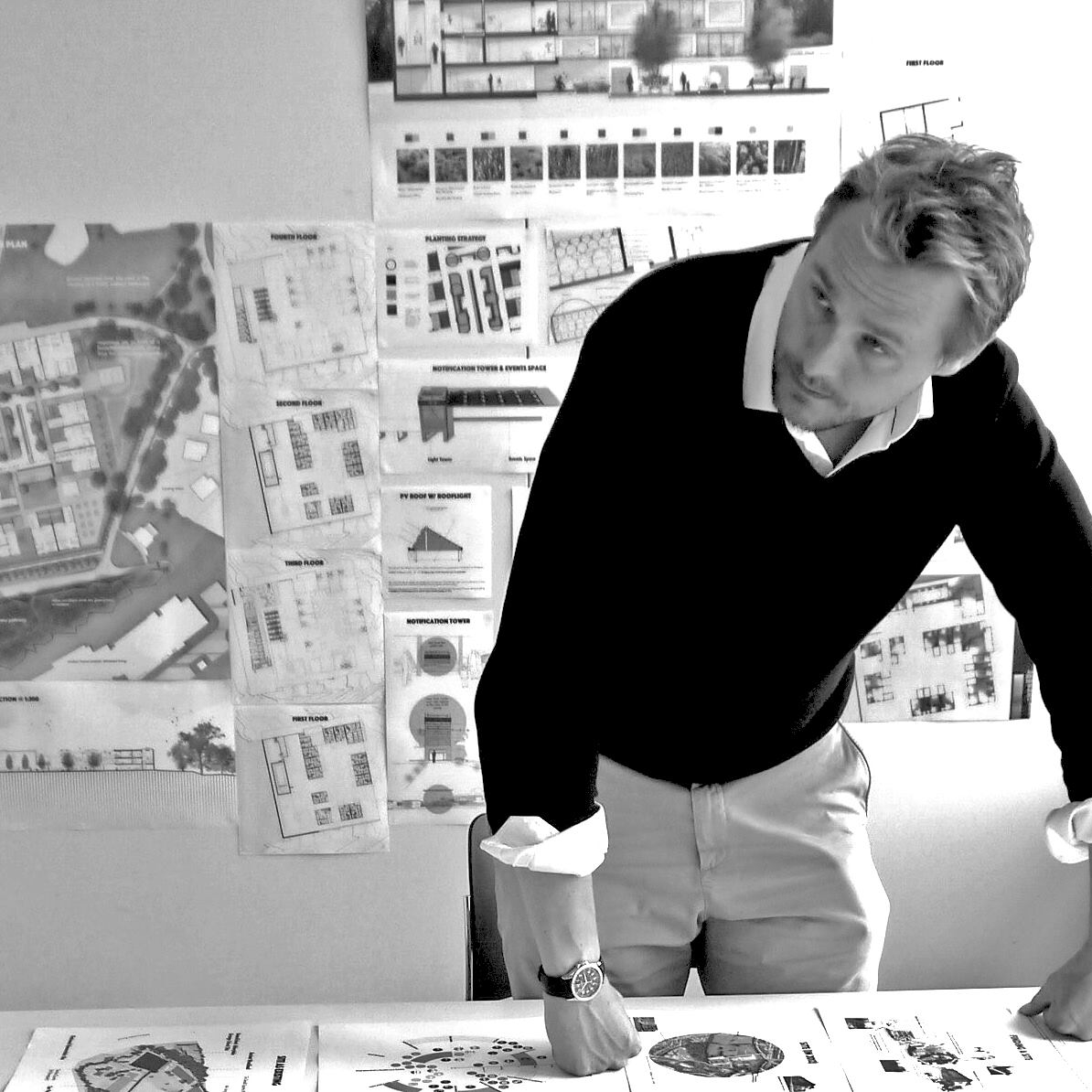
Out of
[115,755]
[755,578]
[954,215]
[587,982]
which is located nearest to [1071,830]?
[755,578]

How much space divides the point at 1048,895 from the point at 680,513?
1451 mm

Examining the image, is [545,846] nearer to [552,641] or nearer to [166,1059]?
[552,641]

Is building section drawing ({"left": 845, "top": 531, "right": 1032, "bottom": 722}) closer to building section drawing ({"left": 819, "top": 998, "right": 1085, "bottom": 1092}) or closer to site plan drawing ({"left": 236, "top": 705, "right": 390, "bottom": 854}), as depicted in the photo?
site plan drawing ({"left": 236, "top": 705, "right": 390, "bottom": 854})

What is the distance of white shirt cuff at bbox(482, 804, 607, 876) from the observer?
1059 mm

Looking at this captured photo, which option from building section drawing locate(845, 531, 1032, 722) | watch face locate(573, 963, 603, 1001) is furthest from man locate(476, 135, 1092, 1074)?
building section drawing locate(845, 531, 1032, 722)

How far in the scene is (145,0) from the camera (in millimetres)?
1894

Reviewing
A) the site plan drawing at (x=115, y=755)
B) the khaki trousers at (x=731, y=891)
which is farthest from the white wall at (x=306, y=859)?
the khaki trousers at (x=731, y=891)

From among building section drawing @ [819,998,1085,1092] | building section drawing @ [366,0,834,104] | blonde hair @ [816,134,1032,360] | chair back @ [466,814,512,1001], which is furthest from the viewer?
building section drawing @ [366,0,834,104]

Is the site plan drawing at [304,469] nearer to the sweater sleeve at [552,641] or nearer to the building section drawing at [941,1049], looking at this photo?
the sweater sleeve at [552,641]

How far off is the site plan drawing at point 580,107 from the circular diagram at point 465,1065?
52.2 inches

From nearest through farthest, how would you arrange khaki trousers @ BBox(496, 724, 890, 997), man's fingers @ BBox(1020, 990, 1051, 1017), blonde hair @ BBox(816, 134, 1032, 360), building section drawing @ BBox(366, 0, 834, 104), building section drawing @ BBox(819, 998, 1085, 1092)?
blonde hair @ BBox(816, 134, 1032, 360)
building section drawing @ BBox(819, 998, 1085, 1092)
man's fingers @ BBox(1020, 990, 1051, 1017)
khaki trousers @ BBox(496, 724, 890, 997)
building section drawing @ BBox(366, 0, 834, 104)

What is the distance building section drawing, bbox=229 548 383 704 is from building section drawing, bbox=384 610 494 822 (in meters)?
0.04

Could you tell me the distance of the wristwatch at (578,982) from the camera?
1.05 metres

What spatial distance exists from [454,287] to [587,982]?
4.08ft
